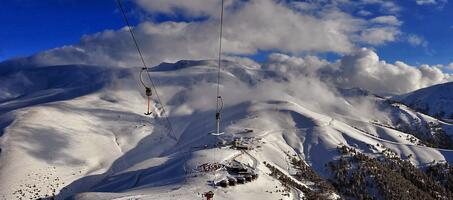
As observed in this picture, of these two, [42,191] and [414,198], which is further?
[414,198]

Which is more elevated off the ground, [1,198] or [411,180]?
[1,198]

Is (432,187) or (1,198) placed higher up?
(1,198)

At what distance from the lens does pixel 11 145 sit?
17425 centimetres

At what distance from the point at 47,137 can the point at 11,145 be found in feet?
83.2

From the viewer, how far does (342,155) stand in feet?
643

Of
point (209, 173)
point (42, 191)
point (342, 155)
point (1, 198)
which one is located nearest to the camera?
point (209, 173)

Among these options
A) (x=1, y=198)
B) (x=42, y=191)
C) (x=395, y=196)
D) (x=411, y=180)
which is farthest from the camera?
(x=411, y=180)

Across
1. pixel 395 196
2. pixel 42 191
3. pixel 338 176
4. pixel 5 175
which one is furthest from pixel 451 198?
pixel 5 175

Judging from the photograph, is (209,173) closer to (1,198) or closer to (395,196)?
(1,198)

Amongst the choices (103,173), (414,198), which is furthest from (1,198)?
(414,198)

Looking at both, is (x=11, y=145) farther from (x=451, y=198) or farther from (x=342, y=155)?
(x=451, y=198)

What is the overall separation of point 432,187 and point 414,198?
25141 mm

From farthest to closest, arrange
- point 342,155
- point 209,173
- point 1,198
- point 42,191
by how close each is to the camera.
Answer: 1. point 342,155
2. point 42,191
3. point 1,198
4. point 209,173

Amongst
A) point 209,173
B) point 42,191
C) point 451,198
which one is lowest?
point 451,198
